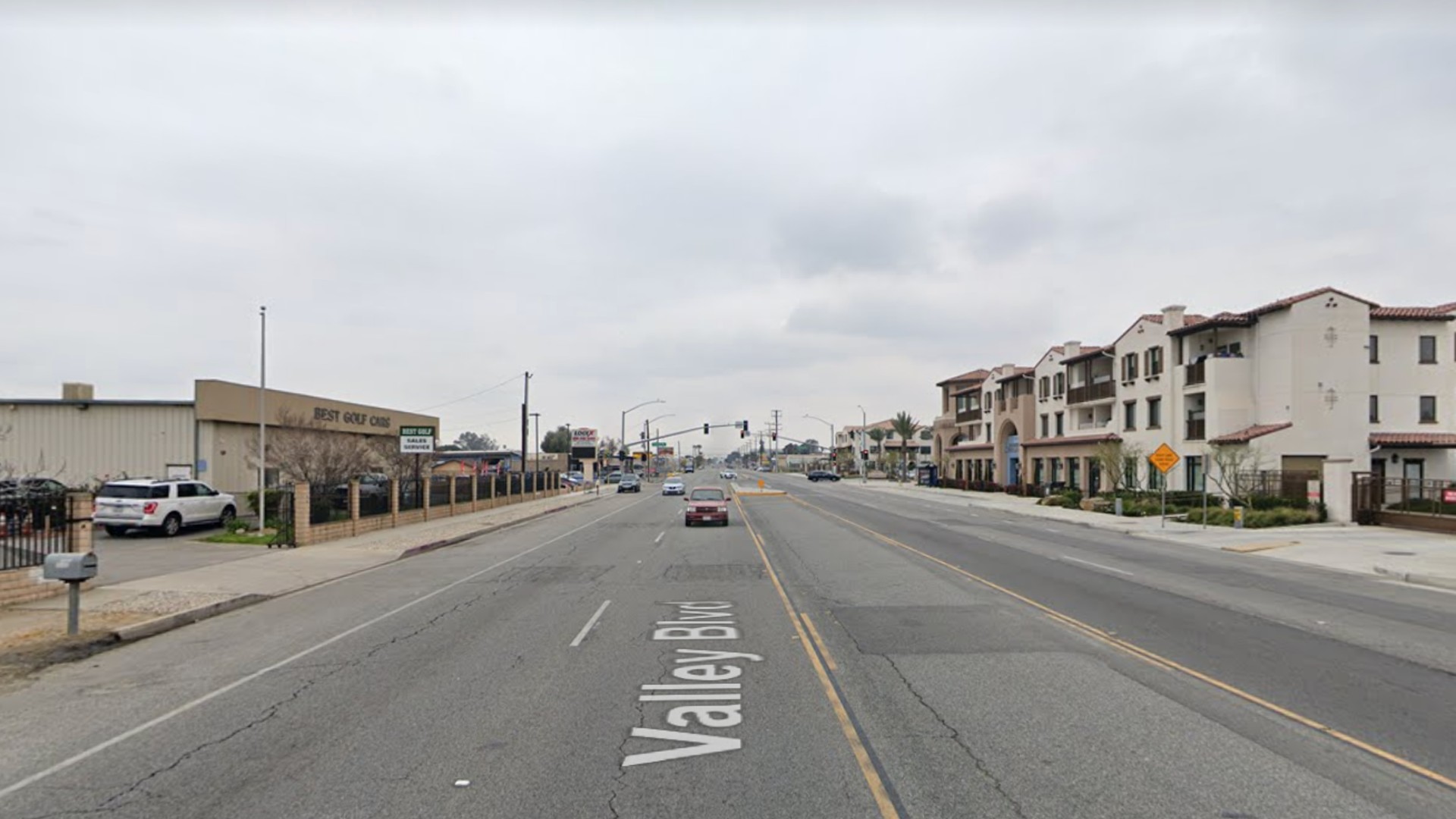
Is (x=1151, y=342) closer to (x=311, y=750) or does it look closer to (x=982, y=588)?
(x=982, y=588)

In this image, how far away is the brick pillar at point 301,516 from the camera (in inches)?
907

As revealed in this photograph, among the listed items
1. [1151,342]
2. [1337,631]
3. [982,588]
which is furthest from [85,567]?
[1151,342]

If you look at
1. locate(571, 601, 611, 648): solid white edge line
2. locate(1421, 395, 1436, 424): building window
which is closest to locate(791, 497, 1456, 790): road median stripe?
locate(571, 601, 611, 648): solid white edge line

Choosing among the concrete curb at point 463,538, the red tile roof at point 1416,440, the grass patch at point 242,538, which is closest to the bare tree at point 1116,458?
the red tile roof at point 1416,440

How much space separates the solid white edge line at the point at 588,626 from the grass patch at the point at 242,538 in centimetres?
1495

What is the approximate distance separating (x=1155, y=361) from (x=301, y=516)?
4225 centimetres

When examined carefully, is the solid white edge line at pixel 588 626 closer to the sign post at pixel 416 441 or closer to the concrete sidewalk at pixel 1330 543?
the concrete sidewalk at pixel 1330 543

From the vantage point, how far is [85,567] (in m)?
10.7

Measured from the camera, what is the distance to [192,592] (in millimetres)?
14625

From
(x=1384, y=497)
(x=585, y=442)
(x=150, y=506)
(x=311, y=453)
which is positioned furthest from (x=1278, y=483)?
(x=585, y=442)

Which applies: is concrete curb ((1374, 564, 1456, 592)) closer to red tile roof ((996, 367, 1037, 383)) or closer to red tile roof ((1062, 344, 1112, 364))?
red tile roof ((1062, 344, 1112, 364))

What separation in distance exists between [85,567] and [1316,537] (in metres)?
30.6

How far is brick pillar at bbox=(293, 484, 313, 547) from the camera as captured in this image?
75.6 ft

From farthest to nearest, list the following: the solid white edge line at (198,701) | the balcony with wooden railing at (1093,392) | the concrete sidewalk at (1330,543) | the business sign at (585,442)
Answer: the business sign at (585,442) → the balcony with wooden railing at (1093,392) → the concrete sidewalk at (1330,543) → the solid white edge line at (198,701)
